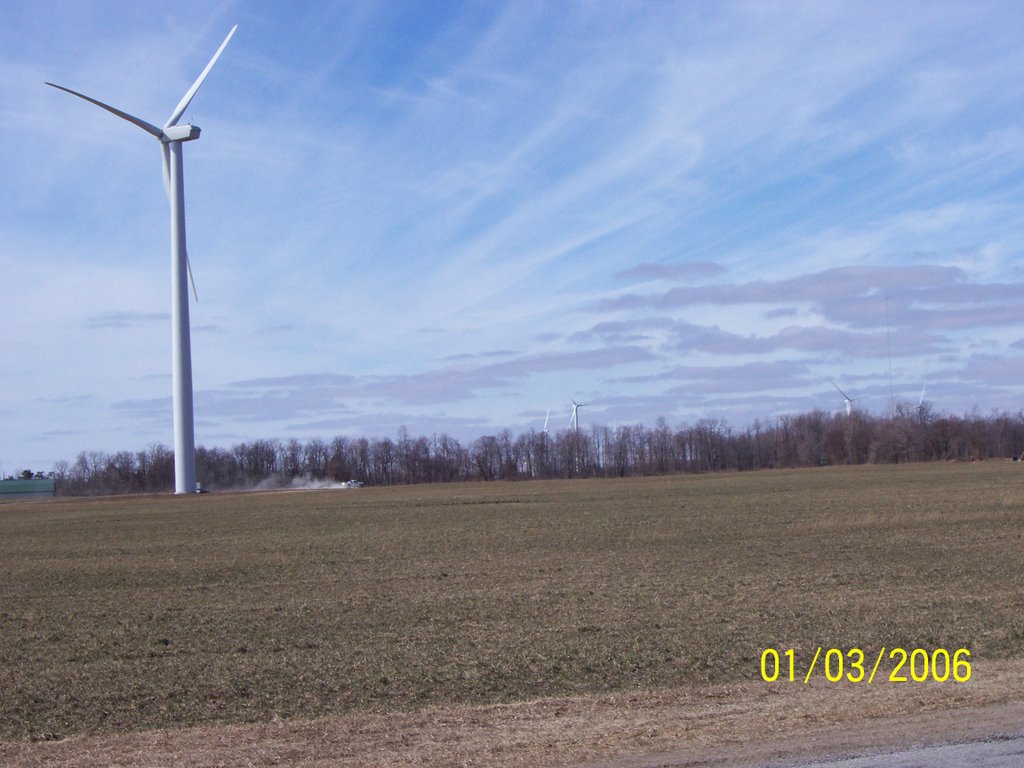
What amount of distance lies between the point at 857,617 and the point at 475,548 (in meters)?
18.1

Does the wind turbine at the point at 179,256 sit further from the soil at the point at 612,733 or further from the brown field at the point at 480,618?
the soil at the point at 612,733

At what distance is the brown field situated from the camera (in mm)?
12422

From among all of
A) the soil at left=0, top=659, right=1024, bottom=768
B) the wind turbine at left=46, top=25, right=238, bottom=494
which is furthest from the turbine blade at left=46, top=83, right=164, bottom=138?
the soil at left=0, top=659, right=1024, bottom=768

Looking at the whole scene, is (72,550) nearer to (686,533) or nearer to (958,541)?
(686,533)

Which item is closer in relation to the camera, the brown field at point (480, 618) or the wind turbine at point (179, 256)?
the brown field at point (480, 618)

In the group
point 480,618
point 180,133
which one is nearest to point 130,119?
point 180,133

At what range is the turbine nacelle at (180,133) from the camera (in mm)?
81375

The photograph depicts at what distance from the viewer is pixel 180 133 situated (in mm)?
81625

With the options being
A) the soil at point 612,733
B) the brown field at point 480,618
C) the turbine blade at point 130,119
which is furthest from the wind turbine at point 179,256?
the soil at point 612,733

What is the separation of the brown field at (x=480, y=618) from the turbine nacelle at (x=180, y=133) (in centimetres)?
4903

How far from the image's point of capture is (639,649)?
1510 centimetres

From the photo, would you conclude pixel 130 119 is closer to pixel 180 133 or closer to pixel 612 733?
pixel 180 133

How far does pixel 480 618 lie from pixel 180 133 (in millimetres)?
71261

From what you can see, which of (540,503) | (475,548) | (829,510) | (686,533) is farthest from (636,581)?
(540,503)
